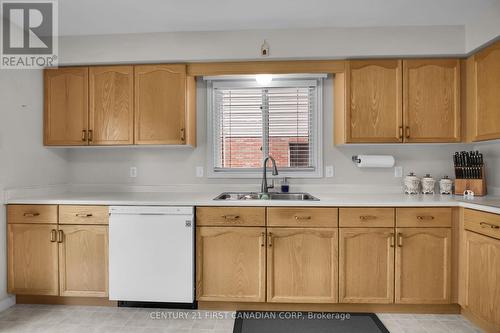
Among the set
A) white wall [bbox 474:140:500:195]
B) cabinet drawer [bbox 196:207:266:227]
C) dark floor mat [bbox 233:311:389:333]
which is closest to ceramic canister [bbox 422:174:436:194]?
white wall [bbox 474:140:500:195]

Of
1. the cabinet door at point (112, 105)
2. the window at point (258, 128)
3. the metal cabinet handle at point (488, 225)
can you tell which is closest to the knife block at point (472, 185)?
the metal cabinet handle at point (488, 225)

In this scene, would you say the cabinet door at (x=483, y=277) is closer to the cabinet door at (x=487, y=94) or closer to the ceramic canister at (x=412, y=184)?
the ceramic canister at (x=412, y=184)

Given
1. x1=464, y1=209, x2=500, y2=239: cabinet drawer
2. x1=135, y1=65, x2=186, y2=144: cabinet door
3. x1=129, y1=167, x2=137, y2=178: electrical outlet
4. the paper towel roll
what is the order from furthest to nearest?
x1=129, y1=167, x2=137, y2=178: electrical outlet < the paper towel roll < x1=135, y1=65, x2=186, y2=144: cabinet door < x1=464, y1=209, x2=500, y2=239: cabinet drawer

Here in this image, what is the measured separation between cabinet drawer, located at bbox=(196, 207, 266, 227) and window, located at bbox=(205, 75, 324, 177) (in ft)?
2.27

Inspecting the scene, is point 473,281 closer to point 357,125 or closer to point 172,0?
point 357,125

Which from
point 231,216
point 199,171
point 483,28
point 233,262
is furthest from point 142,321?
point 483,28

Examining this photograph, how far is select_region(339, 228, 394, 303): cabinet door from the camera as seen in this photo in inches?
88.6

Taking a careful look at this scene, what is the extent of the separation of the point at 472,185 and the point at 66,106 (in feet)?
11.9

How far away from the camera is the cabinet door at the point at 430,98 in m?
2.52

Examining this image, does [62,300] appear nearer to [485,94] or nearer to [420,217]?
[420,217]

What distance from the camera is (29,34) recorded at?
2600 mm

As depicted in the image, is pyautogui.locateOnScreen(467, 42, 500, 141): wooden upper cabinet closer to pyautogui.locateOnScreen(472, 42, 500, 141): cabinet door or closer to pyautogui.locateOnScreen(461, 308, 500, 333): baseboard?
pyautogui.locateOnScreen(472, 42, 500, 141): cabinet door

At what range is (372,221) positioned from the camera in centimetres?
225

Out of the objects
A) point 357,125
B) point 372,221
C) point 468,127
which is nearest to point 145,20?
point 357,125
